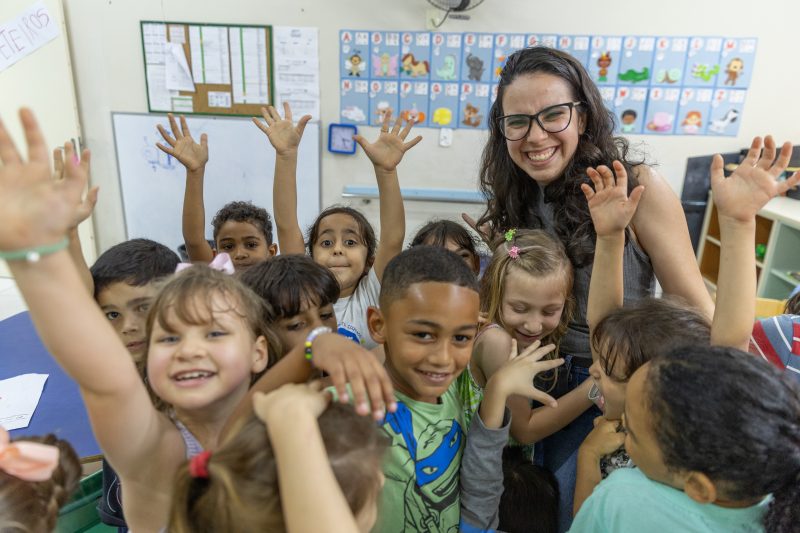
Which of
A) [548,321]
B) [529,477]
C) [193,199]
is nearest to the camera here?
[529,477]

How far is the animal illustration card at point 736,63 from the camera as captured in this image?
333 centimetres

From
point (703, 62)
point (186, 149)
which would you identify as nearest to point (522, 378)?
point (186, 149)

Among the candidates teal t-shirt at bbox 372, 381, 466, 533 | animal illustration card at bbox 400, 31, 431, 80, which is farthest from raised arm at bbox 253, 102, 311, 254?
animal illustration card at bbox 400, 31, 431, 80

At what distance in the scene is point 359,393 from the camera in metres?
0.70

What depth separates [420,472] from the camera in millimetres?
973

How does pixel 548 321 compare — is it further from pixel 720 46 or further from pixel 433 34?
pixel 720 46

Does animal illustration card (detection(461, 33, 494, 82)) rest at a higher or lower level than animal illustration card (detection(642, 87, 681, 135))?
higher

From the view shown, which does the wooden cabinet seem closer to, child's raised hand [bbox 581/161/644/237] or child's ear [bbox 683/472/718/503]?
child's raised hand [bbox 581/161/644/237]

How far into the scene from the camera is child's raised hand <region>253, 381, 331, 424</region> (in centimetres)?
64

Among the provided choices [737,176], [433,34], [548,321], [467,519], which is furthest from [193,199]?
[433,34]

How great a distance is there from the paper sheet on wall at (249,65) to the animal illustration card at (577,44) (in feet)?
6.85

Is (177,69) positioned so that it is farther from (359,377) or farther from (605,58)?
(359,377)

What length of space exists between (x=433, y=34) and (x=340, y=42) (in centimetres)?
66

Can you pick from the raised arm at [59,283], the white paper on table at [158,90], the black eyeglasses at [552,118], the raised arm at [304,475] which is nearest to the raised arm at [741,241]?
the black eyeglasses at [552,118]
